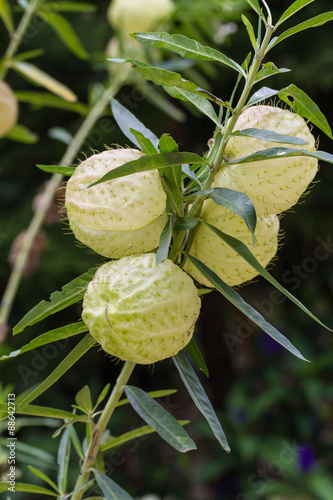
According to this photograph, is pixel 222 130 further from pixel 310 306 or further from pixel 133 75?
pixel 310 306

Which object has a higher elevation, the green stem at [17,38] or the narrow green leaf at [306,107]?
the narrow green leaf at [306,107]

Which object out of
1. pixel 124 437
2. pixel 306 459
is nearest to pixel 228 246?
pixel 124 437

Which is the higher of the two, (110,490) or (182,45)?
(182,45)

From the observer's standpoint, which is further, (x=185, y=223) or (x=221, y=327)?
(x=221, y=327)

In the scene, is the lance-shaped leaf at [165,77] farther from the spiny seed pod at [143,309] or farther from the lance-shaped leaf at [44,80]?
the lance-shaped leaf at [44,80]

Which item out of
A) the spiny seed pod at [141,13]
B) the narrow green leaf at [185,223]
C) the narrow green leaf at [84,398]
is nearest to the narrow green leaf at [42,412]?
the narrow green leaf at [84,398]

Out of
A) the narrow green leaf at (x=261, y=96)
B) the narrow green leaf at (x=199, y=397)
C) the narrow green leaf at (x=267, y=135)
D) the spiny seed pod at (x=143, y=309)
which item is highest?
the narrow green leaf at (x=261, y=96)

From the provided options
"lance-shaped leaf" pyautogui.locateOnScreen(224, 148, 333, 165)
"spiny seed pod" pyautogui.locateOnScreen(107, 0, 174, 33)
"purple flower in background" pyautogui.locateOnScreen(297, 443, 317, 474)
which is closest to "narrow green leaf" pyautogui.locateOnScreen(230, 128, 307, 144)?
"lance-shaped leaf" pyautogui.locateOnScreen(224, 148, 333, 165)

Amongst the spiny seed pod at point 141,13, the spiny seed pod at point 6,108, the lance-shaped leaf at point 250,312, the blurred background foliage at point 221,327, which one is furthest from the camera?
the blurred background foliage at point 221,327

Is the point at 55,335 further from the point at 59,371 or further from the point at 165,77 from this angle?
the point at 165,77
